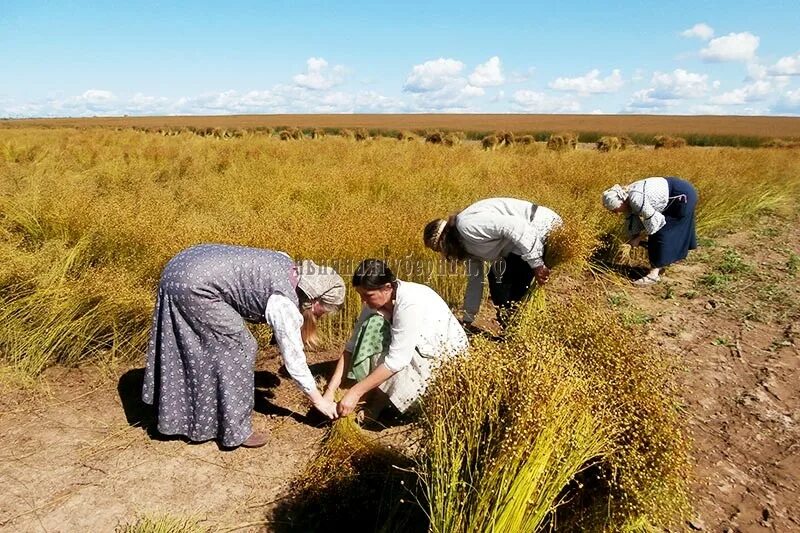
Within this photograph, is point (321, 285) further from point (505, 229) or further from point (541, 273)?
point (541, 273)

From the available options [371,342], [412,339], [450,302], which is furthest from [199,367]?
[450,302]

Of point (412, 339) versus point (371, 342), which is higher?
point (412, 339)

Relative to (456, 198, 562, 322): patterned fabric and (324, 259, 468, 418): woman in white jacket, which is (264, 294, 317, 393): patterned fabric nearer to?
(324, 259, 468, 418): woman in white jacket

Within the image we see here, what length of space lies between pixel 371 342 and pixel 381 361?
0.10 metres

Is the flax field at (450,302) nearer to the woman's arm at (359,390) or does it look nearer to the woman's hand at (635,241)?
the woman's arm at (359,390)

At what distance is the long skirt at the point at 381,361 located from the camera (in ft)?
7.64

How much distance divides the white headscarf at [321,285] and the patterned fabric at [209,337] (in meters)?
0.06

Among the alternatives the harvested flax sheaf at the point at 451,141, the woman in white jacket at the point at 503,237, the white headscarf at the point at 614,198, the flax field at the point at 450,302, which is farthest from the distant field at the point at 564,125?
the woman in white jacket at the point at 503,237

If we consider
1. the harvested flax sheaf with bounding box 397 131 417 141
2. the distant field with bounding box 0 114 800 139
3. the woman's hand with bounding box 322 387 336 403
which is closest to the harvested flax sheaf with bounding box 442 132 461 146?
the harvested flax sheaf with bounding box 397 131 417 141

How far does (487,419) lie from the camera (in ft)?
5.07

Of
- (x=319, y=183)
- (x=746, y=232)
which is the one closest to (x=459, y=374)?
(x=319, y=183)

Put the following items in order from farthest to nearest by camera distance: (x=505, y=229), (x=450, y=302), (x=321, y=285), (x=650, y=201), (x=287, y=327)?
(x=650, y=201) < (x=450, y=302) < (x=505, y=229) < (x=321, y=285) < (x=287, y=327)

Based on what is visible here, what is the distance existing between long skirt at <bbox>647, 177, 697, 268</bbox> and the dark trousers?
205 centimetres

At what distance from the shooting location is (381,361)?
7.92 ft
